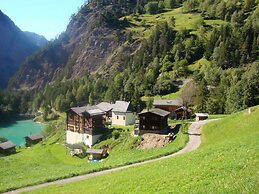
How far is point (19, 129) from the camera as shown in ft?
497

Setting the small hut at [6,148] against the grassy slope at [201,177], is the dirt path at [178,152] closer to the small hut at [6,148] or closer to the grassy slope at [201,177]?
the grassy slope at [201,177]

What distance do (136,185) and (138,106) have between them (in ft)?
299

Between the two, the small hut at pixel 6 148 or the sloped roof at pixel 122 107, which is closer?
the sloped roof at pixel 122 107

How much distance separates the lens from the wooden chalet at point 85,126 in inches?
3034

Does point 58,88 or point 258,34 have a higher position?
point 258,34

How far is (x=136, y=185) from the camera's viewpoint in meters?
23.7

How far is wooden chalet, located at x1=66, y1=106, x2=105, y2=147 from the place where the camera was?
7706 centimetres

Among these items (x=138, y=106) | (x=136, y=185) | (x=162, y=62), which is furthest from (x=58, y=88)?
(x=136, y=185)

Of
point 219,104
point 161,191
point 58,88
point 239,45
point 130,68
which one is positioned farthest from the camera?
point 58,88

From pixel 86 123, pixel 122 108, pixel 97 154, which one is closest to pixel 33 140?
pixel 86 123

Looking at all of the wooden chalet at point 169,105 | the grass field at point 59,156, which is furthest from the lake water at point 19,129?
the wooden chalet at point 169,105

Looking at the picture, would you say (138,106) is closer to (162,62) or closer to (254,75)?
(254,75)

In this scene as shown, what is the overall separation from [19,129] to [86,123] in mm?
80888

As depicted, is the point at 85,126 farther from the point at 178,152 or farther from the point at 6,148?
the point at 178,152
